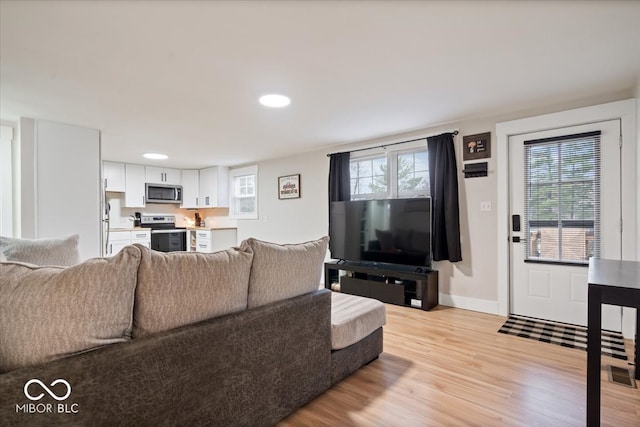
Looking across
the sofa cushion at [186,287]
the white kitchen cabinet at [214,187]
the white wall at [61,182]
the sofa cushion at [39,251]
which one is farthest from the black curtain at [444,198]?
the white kitchen cabinet at [214,187]

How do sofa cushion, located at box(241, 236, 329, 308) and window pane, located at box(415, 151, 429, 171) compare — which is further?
window pane, located at box(415, 151, 429, 171)

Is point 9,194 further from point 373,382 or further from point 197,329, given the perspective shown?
point 373,382

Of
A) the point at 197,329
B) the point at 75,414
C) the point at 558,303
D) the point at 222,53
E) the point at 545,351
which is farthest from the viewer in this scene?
the point at 558,303

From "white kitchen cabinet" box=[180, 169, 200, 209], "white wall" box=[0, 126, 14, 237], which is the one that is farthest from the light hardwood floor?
"white kitchen cabinet" box=[180, 169, 200, 209]

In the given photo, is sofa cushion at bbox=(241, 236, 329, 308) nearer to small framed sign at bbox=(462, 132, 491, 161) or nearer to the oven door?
small framed sign at bbox=(462, 132, 491, 161)

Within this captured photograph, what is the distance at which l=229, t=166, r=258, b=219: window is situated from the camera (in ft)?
20.4

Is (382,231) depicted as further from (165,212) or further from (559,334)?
(165,212)

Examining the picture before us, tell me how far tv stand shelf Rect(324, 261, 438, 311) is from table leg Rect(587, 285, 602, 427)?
7.32 ft

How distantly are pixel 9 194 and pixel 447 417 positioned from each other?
4.95 meters

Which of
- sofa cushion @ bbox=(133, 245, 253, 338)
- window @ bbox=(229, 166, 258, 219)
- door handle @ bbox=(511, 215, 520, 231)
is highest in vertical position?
window @ bbox=(229, 166, 258, 219)

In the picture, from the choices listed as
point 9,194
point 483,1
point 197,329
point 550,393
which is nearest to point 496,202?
point 550,393

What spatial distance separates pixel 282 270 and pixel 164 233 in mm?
5836

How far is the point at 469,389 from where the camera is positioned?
1956 millimetres

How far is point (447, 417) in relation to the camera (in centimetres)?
169
